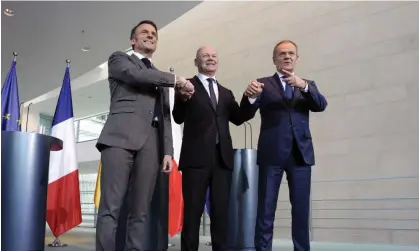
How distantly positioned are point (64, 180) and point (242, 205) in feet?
5.51

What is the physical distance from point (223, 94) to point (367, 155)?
3333 mm

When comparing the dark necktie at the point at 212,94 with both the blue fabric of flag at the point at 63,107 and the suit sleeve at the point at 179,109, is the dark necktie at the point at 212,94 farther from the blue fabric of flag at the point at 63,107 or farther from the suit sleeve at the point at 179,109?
the blue fabric of flag at the point at 63,107

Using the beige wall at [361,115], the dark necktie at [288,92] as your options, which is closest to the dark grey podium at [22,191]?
the dark necktie at [288,92]

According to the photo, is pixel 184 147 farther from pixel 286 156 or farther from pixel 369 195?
pixel 369 195

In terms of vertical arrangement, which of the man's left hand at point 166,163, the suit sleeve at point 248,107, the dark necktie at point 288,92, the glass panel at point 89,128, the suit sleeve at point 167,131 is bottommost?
the man's left hand at point 166,163

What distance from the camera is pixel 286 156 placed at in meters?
2.08

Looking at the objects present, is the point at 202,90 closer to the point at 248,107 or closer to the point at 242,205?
the point at 248,107

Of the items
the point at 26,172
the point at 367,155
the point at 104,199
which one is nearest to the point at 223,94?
the point at 104,199

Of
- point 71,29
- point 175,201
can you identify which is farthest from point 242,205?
point 71,29

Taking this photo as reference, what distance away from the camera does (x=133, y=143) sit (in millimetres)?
1807

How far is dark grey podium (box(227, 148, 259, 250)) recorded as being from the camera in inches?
116

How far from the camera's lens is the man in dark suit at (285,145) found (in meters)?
2.05

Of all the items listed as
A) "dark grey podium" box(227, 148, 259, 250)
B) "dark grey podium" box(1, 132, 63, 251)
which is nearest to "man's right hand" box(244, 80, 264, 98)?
"dark grey podium" box(227, 148, 259, 250)

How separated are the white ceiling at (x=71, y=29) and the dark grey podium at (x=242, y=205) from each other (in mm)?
2366
